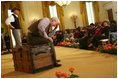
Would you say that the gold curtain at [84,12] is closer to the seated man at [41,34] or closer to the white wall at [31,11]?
the white wall at [31,11]

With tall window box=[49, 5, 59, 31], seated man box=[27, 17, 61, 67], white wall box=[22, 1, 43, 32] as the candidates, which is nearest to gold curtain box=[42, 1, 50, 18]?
white wall box=[22, 1, 43, 32]

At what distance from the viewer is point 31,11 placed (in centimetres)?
1367

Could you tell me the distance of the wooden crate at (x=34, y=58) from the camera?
9.53ft

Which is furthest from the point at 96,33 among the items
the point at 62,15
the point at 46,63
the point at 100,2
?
the point at 100,2

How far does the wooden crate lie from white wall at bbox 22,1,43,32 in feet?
34.6

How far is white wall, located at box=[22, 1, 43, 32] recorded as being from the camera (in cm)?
1352

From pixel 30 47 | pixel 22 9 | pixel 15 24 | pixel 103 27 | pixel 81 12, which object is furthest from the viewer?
pixel 81 12

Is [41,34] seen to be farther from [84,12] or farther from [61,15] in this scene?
[84,12]

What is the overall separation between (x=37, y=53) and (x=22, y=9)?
1087 cm

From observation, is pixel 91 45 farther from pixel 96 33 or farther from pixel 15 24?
pixel 15 24

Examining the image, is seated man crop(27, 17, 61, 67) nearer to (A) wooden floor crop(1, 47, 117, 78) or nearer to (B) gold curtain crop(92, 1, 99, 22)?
(A) wooden floor crop(1, 47, 117, 78)

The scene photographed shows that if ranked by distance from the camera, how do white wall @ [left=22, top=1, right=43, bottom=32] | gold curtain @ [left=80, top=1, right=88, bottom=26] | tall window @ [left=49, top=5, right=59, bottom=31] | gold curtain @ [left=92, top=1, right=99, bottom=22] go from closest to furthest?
white wall @ [left=22, top=1, right=43, bottom=32], tall window @ [left=49, top=5, right=59, bottom=31], gold curtain @ [left=80, top=1, right=88, bottom=26], gold curtain @ [left=92, top=1, right=99, bottom=22]

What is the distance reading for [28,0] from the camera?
13406 mm

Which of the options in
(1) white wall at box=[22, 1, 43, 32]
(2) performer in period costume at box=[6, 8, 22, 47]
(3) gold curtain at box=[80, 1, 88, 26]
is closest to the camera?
(2) performer in period costume at box=[6, 8, 22, 47]
